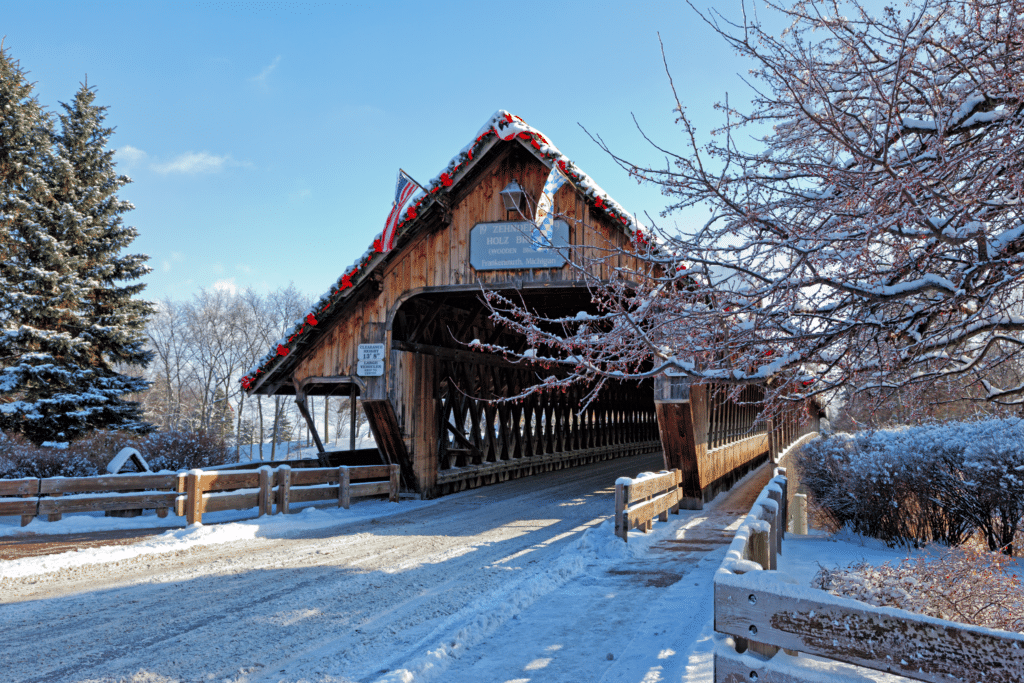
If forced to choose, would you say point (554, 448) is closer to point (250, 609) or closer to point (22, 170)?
point (250, 609)

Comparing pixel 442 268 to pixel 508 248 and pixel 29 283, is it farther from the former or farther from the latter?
pixel 29 283

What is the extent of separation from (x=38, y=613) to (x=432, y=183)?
30.8 ft

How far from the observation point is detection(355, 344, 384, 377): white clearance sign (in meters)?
13.0

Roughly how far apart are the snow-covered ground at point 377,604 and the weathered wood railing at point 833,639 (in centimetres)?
122

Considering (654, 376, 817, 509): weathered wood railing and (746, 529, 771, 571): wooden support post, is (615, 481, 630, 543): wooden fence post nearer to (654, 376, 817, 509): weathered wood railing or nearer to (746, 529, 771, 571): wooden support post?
(654, 376, 817, 509): weathered wood railing

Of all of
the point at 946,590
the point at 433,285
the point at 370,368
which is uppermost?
the point at 433,285

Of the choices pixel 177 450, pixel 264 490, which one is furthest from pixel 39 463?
pixel 264 490

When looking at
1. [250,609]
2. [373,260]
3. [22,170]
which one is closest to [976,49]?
[250,609]

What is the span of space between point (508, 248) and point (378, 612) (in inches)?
323

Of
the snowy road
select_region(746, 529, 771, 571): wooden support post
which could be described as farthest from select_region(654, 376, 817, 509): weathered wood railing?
select_region(746, 529, 771, 571): wooden support post

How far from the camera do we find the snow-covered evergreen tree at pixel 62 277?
17562mm

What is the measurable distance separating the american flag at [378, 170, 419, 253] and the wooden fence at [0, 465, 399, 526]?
4.80m

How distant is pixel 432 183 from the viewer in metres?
12.6

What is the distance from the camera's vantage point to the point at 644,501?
9.80 metres
